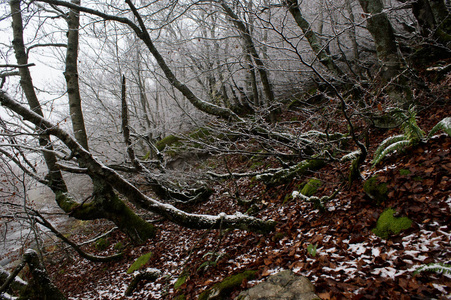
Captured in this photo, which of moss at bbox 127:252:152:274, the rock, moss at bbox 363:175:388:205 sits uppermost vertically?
moss at bbox 363:175:388:205

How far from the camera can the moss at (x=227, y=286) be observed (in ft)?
8.05

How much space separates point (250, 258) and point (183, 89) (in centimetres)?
396

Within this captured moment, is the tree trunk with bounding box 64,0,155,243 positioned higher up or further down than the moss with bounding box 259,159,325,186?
higher up

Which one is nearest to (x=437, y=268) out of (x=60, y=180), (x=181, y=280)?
(x=181, y=280)

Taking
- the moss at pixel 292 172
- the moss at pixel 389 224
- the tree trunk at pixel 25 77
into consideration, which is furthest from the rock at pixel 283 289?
the tree trunk at pixel 25 77

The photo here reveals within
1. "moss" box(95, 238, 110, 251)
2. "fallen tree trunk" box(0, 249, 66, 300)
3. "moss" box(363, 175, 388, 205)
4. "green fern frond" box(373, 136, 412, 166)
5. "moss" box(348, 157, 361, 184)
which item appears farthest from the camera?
"moss" box(95, 238, 110, 251)

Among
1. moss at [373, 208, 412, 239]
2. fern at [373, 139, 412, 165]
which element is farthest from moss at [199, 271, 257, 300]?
fern at [373, 139, 412, 165]

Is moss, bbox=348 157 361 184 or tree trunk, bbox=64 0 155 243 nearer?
moss, bbox=348 157 361 184

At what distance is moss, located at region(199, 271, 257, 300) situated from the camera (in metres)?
2.45

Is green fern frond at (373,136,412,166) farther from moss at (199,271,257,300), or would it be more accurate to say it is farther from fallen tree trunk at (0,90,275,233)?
moss at (199,271,257,300)

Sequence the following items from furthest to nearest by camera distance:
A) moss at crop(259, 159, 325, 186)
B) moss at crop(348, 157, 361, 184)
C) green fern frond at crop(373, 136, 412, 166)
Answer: moss at crop(259, 159, 325, 186) < moss at crop(348, 157, 361, 184) < green fern frond at crop(373, 136, 412, 166)

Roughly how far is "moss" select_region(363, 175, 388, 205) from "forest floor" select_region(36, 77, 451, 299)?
6cm

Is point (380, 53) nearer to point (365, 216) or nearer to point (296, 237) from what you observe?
point (365, 216)

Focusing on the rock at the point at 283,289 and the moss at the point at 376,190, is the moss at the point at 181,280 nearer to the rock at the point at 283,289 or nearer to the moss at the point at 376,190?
the rock at the point at 283,289
